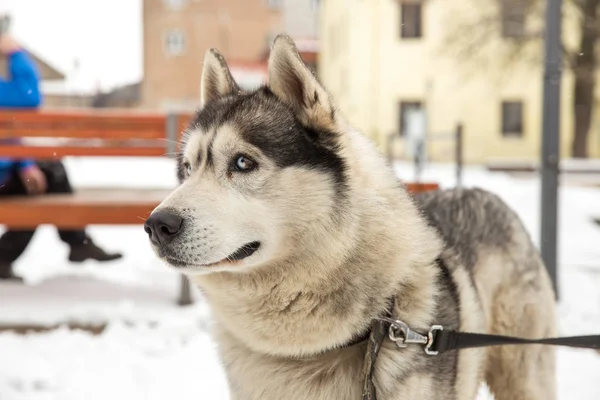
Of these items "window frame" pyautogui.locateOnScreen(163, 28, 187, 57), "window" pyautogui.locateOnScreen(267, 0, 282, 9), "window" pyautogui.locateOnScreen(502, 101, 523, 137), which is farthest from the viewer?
"window" pyautogui.locateOnScreen(267, 0, 282, 9)

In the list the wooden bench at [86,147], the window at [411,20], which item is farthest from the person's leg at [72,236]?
the window at [411,20]

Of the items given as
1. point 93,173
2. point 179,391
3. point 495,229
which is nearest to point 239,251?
point 495,229

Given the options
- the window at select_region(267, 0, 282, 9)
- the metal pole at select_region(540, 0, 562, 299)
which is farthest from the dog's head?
the window at select_region(267, 0, 282, 9)

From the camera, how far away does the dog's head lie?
1949 millimetres

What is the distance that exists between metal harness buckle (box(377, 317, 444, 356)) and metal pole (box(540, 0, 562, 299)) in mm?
3484

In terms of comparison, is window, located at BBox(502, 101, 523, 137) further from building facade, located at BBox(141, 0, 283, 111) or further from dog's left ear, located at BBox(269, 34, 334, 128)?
dog's left ear, located at BBox(269, 34, 334, 128)

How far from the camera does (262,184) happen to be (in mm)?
2082

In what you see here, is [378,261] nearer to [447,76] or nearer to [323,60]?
[447,76]

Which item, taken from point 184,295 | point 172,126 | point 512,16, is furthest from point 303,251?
point 512,16

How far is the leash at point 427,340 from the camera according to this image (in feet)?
6.26

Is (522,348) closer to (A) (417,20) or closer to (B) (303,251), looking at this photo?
(B) (303,251)

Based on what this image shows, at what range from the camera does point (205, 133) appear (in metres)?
2.23

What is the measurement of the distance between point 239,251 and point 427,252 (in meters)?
0.65

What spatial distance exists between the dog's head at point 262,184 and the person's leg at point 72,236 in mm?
4048
